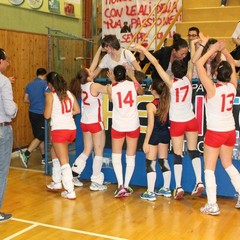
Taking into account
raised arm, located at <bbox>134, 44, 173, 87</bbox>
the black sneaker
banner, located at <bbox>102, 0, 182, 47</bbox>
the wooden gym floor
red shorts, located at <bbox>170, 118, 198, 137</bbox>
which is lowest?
the wooden gym floor

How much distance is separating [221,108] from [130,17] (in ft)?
19.4

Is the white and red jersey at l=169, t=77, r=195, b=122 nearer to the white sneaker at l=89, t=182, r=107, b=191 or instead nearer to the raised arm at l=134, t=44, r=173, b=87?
the raised arm at l=134, t=44, r=173, b=87

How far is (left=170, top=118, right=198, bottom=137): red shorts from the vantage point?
5773mm

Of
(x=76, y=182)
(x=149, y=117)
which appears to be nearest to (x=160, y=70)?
(x=149, y=117)

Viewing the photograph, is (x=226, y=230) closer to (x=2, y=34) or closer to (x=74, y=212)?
(x=74, y=212)

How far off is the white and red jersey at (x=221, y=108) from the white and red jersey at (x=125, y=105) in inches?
44.2

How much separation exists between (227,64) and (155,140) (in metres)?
1.44

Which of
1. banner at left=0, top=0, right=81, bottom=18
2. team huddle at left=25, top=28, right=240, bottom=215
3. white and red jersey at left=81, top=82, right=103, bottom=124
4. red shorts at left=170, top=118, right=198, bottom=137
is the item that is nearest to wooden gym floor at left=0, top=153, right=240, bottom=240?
team huddle at left=25, top=28, right=240, bottom=215

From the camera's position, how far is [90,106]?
638 centimetres

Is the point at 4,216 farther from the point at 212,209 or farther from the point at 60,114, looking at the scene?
the point at 212,209

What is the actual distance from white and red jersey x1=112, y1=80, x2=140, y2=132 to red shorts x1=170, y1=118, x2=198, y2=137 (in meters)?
0.52

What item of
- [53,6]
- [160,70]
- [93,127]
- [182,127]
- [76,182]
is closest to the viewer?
[160,70]

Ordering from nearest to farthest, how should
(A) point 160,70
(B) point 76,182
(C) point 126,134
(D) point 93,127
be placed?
(A) point 160,70
(C) point 126,134
(D) point 93,127
(B) point 76,182

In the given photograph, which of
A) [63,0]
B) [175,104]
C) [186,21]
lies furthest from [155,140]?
[63,0]
